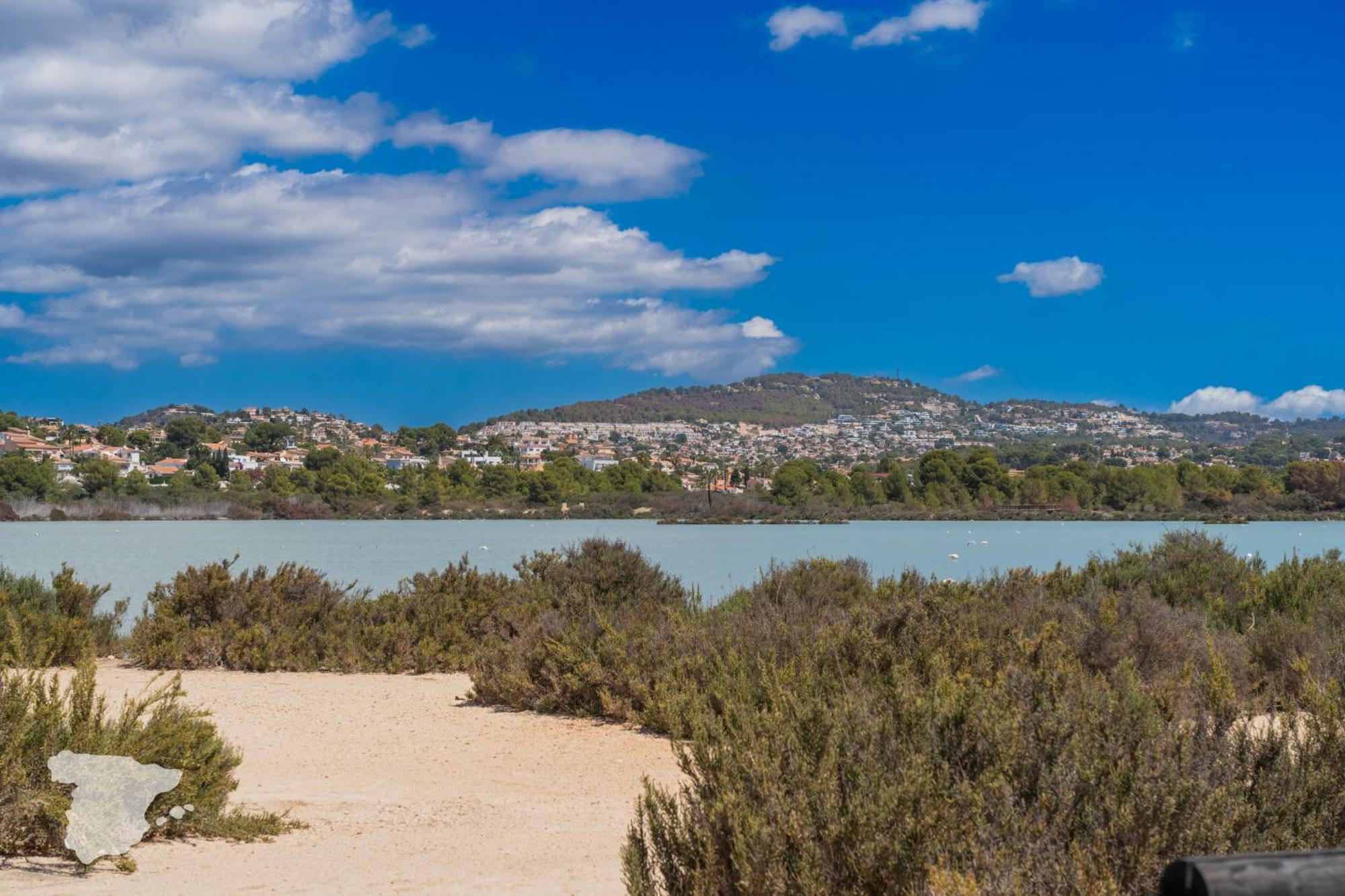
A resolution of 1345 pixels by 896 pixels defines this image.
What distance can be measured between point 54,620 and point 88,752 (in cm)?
838

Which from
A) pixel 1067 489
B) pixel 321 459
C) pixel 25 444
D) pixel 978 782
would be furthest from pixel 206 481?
pixel 978 782

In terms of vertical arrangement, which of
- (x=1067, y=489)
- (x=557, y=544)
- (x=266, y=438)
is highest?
(x=266, y=438)

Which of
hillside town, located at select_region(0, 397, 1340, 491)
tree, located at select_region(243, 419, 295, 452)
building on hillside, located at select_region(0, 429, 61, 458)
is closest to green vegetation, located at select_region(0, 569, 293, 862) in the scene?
hillside town, located at select_region(0, 397, 1340, 491)

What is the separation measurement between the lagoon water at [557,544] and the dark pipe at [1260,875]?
12.6 meters

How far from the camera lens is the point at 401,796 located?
7.48m

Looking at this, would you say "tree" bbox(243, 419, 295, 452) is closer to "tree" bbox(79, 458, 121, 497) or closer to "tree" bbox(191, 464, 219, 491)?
"tree" bbox(191, 464, 219, 491)

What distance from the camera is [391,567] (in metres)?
32.8

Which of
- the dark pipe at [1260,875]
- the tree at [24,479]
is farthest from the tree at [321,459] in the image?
Answer: the dark pipe at [1260,875]

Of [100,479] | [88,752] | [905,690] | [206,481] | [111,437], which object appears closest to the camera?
[905,690]

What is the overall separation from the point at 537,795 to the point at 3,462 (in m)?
83.4

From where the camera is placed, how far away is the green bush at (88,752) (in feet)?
18.0

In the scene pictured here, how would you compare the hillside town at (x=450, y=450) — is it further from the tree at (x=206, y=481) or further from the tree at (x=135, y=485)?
the tree at (x=135, y=485)

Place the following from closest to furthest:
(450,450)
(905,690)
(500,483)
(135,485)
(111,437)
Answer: (905,690) < (135,485) < (500,483) < (111,437) < (450,450)

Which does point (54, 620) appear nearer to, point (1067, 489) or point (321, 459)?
point (1067, 489)
